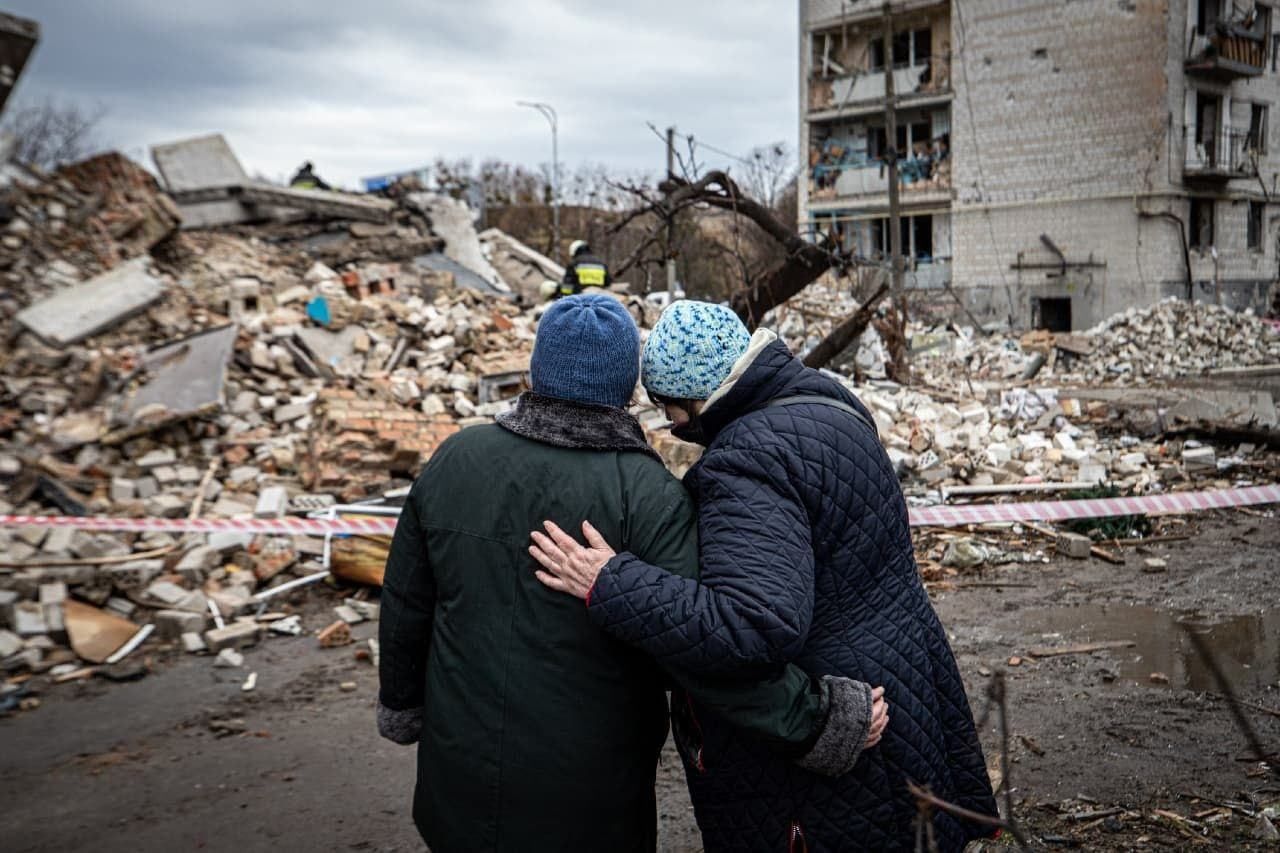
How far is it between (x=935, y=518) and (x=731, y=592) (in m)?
6.08

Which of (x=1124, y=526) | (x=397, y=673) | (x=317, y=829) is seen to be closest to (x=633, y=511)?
(x=397, y=673)

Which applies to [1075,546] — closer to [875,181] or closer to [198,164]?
[198,164]

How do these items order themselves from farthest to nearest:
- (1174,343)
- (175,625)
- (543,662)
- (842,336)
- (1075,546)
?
(1174,343) < (842,336) < (1075,546) < (175,625) < (543,662)

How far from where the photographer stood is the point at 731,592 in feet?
6.12

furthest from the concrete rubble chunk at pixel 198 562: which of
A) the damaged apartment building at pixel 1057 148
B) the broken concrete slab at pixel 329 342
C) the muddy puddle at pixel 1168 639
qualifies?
the damaged apartment building at pixel 1057 148

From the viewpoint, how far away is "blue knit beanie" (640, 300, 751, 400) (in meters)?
2.23

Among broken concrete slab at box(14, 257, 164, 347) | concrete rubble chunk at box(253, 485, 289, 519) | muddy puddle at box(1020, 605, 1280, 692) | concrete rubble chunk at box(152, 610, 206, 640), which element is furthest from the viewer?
broken concrete slab at box(14, 257, 164, 347)

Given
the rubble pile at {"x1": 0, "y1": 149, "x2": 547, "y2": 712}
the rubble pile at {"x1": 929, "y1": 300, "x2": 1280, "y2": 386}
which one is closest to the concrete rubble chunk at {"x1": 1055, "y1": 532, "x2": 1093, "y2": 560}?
the rubble pile at {"x1": 0, "y1": 149, "x2": 547, "y2": 712}

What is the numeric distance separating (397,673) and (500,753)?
0.39m

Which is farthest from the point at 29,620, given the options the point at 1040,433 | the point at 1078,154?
the point at 1078,154

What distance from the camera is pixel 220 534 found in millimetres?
7320

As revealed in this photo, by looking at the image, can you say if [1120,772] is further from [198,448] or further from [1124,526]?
[198,448]

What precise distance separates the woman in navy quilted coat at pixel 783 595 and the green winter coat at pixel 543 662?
0.08 meters

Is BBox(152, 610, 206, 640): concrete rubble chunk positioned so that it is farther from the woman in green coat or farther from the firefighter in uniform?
the firefighter in uniform
